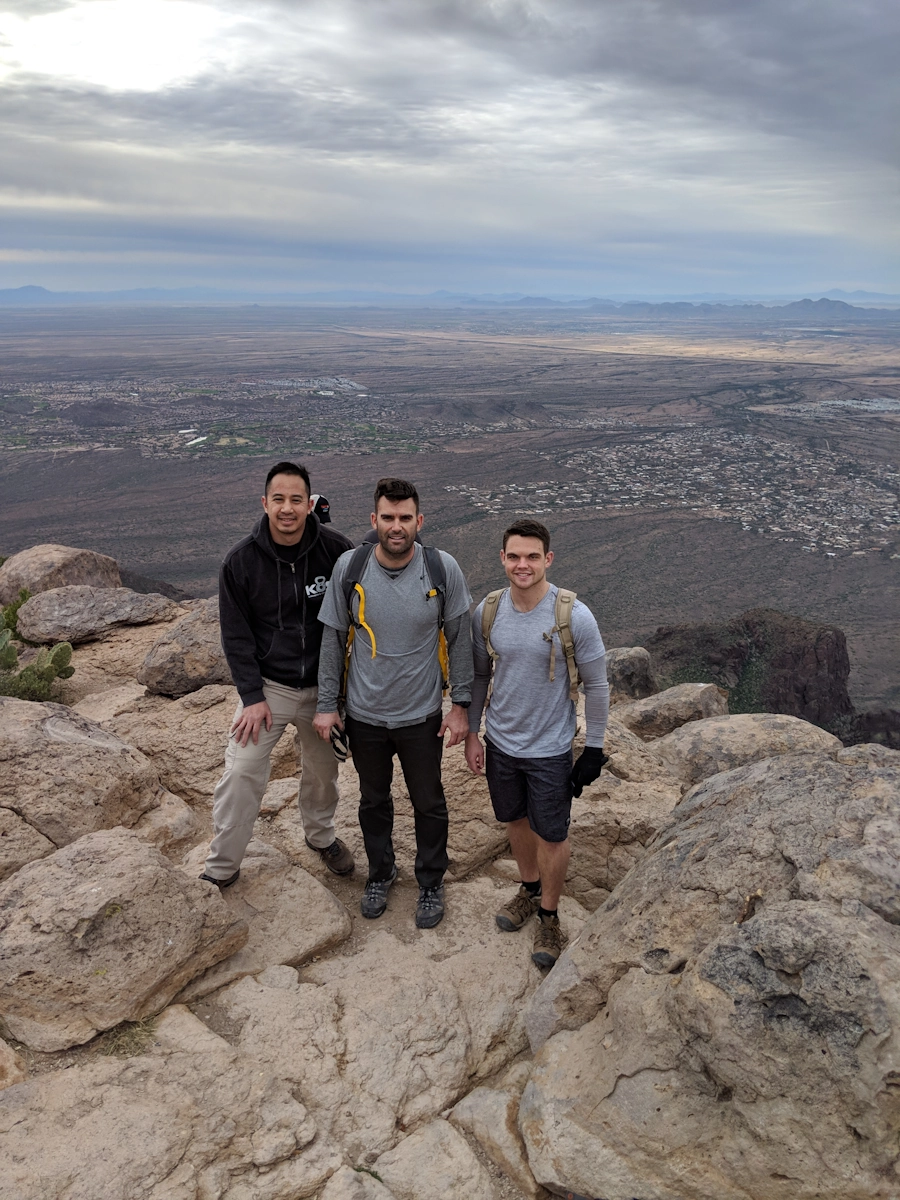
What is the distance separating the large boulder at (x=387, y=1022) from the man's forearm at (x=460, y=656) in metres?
1.57

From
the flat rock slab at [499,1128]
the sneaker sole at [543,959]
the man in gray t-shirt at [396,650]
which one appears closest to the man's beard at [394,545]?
the man in gray t-shirt at [396,650]

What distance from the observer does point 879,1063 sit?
2.86 metres

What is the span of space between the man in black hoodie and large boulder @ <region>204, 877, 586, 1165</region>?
952mm

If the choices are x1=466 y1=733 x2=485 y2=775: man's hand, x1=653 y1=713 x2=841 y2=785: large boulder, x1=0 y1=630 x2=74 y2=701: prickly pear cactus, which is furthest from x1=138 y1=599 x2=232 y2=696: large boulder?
x1=653 y1=713 x2=841 y2=785: large boulder

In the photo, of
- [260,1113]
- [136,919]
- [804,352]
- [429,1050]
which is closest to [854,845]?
[429,1050]

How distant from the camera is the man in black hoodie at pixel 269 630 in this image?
14.5 feet

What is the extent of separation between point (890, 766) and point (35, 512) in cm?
5612

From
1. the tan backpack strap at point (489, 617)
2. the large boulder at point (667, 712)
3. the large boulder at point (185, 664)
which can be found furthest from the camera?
the large boulder at point (667, 712)

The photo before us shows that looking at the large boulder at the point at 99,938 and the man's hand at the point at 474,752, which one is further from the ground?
the man's hand at the point at 474,752

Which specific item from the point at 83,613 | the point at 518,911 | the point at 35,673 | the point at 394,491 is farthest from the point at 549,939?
the point at 83,613

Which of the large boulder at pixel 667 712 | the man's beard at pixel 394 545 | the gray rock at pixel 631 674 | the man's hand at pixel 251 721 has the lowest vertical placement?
the gray rock at pixel 631 674

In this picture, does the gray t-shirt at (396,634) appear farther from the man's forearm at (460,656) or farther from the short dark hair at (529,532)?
the short dark hair at (529,532)

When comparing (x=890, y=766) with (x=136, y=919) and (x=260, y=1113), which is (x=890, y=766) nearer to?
(x=260, y=1113)

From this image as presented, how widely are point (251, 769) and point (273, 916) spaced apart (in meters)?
0.93
